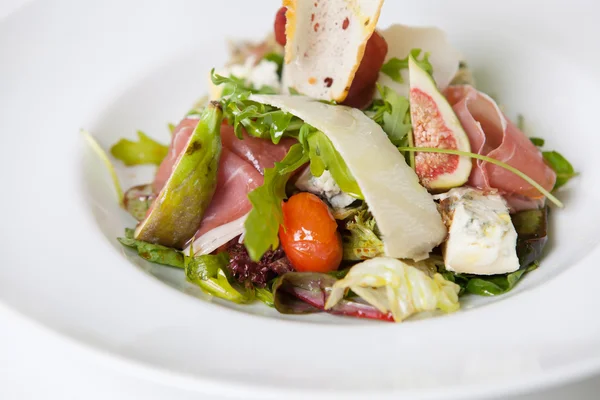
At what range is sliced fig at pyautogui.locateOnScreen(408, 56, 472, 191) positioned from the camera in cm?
319

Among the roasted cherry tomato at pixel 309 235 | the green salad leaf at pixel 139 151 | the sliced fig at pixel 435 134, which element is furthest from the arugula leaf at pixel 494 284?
the green salad leaf at pixel 139 151

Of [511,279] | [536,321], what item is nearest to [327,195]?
[511,279]

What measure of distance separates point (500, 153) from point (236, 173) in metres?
1.29

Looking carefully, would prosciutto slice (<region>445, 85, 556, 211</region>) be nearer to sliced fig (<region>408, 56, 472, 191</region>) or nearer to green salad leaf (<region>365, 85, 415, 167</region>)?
sliced fig (<region>408, 56, 472, 191</region>)

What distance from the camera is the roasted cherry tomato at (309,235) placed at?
305 centimetres

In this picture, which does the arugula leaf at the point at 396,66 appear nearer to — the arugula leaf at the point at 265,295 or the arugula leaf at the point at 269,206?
the arugula leaf at the point at 269,206

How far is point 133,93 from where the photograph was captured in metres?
4.61

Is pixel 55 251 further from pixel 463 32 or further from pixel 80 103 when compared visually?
pixel 463 32

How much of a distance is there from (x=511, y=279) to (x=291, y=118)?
4.15ft

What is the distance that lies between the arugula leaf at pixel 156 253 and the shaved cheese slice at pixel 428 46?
64.9 inches

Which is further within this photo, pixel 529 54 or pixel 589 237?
pixel 529 54

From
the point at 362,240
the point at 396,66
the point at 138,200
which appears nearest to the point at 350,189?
the point at 362,240

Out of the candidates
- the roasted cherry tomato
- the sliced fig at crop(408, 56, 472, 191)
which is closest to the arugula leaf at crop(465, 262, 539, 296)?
the sliced fig at crop(408, 56, 472, 191)

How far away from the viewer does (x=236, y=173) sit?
132 inches
